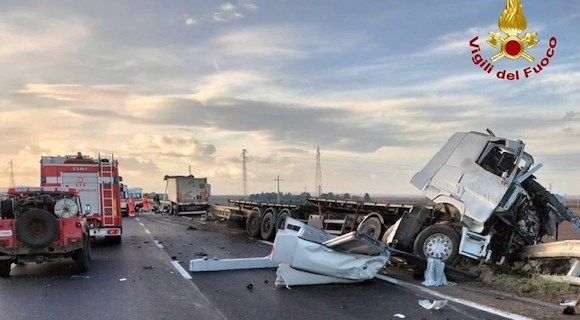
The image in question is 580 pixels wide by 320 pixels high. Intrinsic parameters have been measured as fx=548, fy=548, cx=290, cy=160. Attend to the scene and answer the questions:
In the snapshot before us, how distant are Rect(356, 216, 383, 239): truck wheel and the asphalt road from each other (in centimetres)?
351

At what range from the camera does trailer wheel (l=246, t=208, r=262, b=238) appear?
20.0 metres

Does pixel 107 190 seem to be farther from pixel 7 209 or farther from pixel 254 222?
pixel 7 209

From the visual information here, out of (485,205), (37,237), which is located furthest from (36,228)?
(485,205)

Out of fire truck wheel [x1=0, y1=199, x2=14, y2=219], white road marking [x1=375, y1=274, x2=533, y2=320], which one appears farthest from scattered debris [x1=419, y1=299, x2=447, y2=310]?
fire truck wheel [x1=0, y1=199, x2=14, y2=219]

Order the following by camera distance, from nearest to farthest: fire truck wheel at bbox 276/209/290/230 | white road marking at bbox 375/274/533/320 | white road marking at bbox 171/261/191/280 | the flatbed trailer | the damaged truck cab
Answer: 1. white road marking at bbox 375/274/533/320
2. white road marking at bbox 171/261/191/280
3. the damaged truck cab
4. the flatbed trailer
5. fire truck wheel at bbox 276/209/290/230

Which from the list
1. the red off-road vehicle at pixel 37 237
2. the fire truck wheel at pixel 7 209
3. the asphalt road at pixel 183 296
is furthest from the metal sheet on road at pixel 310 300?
the fire truck wheel at pixel 7 209

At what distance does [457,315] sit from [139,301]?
15.0ft

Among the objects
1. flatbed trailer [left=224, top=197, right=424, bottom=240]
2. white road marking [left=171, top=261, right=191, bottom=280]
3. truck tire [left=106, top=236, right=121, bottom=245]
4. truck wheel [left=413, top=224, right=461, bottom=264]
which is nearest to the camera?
white road marking [left=171, top=261, right=191, bottom=280]

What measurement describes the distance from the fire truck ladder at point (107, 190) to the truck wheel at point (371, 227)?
835cm

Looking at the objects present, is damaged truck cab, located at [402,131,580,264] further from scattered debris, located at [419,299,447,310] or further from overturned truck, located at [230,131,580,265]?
scattered debris, located at [419,299,447,310]

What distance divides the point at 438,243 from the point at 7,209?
29.5ft

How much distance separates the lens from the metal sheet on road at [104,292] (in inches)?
295

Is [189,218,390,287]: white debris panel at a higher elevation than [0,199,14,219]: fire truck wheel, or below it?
below

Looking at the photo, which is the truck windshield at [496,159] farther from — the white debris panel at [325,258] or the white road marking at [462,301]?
the white debris panel at [325,258]
